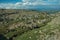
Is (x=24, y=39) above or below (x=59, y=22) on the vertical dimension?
below

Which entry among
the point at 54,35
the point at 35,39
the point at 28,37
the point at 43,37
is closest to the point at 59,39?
the point at 54,35

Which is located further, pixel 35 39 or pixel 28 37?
pixel 28 37

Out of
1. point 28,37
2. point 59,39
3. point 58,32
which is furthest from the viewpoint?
point 28,37

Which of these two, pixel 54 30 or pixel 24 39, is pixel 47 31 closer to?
pixel 54 30

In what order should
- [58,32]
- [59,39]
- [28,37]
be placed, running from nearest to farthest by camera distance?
[59,39], [58,32], [28,37]

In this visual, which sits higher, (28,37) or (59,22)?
(59,22)

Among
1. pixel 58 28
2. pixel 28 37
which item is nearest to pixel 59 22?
pixel 58 28

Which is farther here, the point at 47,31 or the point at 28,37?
the point at 28,37

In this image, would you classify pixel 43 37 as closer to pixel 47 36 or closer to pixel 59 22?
pixel 47 36
